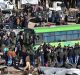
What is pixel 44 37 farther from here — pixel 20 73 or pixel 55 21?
pixel 55 21

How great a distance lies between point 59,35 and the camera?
28.7m

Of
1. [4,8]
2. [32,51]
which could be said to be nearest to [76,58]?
[32,51]

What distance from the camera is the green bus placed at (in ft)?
92.5

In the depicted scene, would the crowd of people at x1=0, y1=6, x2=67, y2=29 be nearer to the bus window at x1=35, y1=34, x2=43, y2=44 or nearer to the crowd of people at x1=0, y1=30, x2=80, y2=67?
the bus window at x1=35, y1=34, x2=43, y2=44

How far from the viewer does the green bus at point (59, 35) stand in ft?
92.5

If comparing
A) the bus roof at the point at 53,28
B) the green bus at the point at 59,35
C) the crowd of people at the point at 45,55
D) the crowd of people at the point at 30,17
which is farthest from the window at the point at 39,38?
the crowd of people at the point at 30,17

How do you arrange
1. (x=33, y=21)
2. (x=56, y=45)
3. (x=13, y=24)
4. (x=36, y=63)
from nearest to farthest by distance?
1. (x=36, y=63)
2. (x=56, y=45)
3. (x=13, y=24)
4. (x=33, y=21)

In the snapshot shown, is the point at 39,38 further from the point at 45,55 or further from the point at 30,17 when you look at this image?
the point at 30,17

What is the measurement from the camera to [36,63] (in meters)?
24.2

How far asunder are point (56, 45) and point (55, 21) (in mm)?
8450

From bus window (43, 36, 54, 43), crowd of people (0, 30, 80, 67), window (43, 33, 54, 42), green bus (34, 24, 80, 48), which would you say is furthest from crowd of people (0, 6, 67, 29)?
crowd of people (0, 30, 80, 67)

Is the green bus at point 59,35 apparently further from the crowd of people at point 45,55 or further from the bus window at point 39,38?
the crowd of people at point 45,55

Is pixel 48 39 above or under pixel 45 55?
above

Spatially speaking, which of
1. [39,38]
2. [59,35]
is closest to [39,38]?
[39,38]
